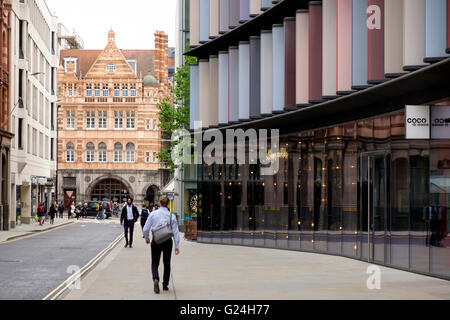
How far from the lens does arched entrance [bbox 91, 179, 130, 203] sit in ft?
340

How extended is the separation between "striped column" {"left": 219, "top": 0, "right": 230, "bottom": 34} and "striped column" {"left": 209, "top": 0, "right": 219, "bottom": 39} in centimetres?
39

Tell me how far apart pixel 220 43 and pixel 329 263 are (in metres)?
11.0

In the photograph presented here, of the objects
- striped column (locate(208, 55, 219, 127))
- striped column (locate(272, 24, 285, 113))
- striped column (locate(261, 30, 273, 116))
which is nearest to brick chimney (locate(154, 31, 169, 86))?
striped column (locate(208, 55, 219, 127))

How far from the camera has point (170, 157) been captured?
48.6 m

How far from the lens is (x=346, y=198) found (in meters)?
22.4

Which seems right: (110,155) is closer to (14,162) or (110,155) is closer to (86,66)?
(86,66)

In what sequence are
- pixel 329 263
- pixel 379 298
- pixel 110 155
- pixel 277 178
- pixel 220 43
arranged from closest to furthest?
pixel 379 298, pixel 329 263, pixel 277 178, pixel 220 43, pixel 110 155

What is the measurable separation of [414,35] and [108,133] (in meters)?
89.1

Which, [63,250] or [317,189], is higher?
[317,189]

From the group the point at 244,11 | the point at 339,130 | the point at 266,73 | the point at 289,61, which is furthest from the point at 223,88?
the point at 339,130

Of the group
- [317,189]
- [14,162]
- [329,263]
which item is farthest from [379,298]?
[14,162]

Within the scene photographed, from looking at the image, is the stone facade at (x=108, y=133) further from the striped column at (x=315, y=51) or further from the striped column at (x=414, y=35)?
the striped column at (x=414, y=35)

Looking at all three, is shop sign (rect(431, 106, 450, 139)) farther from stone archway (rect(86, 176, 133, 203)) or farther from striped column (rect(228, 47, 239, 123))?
stone archway (rect(86, 176, 133, 203))

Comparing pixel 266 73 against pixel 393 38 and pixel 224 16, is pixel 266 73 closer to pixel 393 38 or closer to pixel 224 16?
pixel 224 16
